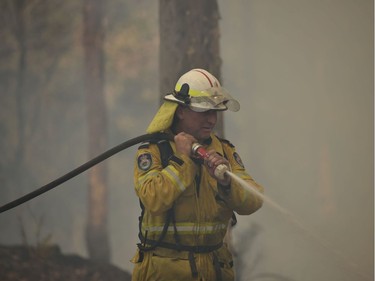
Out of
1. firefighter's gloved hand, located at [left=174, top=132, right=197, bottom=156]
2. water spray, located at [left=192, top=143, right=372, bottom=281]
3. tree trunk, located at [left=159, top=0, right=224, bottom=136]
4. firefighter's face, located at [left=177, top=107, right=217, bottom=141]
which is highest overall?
tree trunk, located at [left=159, top=0, right=224, bottom=136]

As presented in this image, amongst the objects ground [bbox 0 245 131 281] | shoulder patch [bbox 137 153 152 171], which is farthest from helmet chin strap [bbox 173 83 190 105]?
ground [bbox 0 245 131 281]

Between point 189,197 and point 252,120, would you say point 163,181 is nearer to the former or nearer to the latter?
point 189,197

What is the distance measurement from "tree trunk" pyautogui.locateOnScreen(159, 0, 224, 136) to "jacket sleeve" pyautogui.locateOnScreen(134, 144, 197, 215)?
1670mm

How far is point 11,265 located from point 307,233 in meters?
2.66

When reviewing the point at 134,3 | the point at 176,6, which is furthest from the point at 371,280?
the point at 134,3

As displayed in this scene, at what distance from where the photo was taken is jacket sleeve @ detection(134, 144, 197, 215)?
278cm

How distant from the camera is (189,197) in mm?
2959

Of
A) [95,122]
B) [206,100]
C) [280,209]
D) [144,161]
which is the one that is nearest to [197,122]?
[206,100]

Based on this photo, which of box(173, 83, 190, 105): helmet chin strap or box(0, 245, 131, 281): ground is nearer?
box(173, 83, 190, 105): helmet chin strap

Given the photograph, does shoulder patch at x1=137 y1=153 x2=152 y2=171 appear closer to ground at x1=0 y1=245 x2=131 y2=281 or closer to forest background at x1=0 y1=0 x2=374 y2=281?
forest background at x1=0 y1=0 x2=374 y2=281

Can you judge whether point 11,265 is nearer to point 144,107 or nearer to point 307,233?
point 144,107

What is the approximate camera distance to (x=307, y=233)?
16.7 ft

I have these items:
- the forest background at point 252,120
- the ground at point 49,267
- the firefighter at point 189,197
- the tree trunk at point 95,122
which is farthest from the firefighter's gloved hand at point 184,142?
the tree trunk at point 95,122

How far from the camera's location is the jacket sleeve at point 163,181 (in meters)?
2.78
